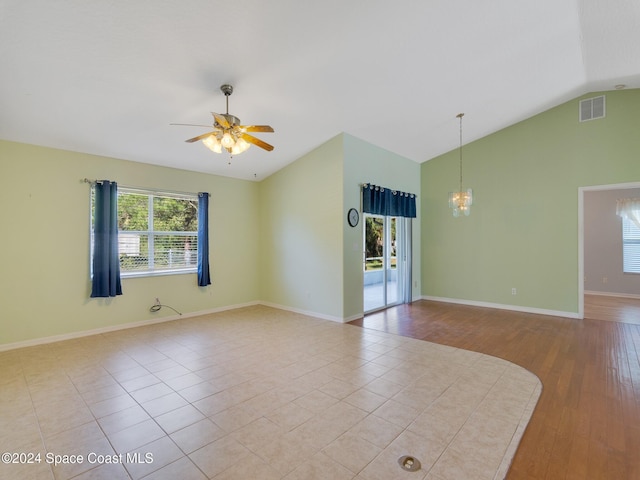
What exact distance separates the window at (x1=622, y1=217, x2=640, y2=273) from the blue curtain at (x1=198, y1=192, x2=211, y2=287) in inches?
372

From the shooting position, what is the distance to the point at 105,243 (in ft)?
15.0

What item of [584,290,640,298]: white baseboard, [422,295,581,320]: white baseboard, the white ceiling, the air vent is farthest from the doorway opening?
[584,290,640,298]: white baseboard

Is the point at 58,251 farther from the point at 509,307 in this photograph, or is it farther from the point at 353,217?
the point at 509,307

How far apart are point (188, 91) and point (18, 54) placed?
4.52 ft

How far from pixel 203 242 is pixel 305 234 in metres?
1.91

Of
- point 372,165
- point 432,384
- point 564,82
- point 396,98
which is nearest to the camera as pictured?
point 432,384

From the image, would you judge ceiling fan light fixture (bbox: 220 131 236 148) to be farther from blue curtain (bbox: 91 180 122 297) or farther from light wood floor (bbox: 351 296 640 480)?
light wood floor (bbox: 351 296 640 480)

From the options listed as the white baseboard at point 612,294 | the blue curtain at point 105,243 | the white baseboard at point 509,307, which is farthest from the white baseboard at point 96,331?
the white baseboard at point 612,294

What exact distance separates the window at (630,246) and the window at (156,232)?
31.8 ft

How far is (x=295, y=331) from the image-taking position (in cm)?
473

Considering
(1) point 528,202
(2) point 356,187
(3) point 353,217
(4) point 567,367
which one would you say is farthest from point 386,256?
(4) point 567,367

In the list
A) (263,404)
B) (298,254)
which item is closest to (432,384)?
(263,404)

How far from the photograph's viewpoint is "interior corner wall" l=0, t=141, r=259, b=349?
3.98 m

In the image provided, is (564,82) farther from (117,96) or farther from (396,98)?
(117,96)
